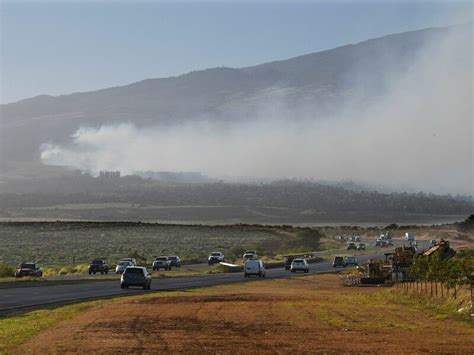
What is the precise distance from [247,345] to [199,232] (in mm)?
164301

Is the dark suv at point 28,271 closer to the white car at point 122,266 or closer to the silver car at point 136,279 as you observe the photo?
the white car at point 122,266

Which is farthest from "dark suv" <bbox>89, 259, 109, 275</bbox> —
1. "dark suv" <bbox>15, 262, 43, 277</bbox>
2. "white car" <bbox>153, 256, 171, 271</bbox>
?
"white car" <bbox>153, 256, 171, 271</bbox>

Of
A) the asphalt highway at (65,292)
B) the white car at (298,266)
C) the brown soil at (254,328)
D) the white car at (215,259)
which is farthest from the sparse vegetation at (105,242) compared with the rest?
the brown soil at (254,328)

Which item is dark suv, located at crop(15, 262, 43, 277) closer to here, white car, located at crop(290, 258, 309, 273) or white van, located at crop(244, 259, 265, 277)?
white van, located at crop(244, 259, 265, 277)

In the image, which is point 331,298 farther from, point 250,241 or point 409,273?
point 250,241

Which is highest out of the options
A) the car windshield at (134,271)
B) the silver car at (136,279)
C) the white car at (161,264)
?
the car windshield at (134,271)

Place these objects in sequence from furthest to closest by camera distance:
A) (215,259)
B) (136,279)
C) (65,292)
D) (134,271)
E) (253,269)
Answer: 1. (215,259)
2. (253,269)
3. (134,271)
4. (136,279)
5. (65,292)

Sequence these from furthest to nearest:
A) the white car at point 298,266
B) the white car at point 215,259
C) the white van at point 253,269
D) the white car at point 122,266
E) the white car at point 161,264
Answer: the white car at point 215,259 < the white car at point 161,264 < the white car at point 298,266 < the white car at point 122,266 < the white van at point 253,269

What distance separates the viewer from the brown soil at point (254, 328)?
93.4ft

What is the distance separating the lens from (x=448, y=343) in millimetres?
29359

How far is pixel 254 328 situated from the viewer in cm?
3459

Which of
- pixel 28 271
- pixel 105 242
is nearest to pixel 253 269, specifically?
pixel 28 271

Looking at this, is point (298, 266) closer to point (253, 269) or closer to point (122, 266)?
point (253, 269)

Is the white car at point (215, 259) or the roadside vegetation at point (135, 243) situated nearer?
the white car at point (215, 259)
